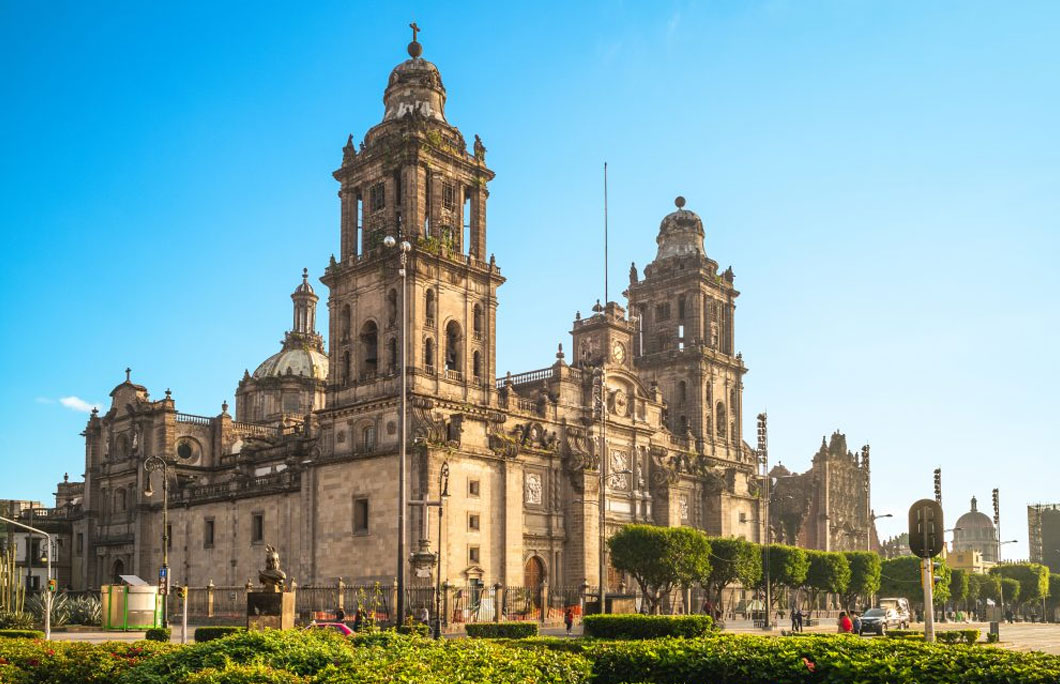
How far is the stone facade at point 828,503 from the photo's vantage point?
99.3 metres

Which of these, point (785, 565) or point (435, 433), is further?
point (785, 565)

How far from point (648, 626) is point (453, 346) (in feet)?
97.6

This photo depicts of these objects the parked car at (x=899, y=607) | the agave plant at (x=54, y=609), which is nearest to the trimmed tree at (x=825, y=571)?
the parked car at (x=899, y=607)

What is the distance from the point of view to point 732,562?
216 feet

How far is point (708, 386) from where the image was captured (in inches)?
3246

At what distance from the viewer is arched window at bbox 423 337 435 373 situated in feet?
194

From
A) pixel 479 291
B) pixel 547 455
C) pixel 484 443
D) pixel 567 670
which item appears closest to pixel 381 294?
pixel 479 291

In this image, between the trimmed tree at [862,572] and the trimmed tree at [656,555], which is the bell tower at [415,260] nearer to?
the trimmed tree at [656,555]

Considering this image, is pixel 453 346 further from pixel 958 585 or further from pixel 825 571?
pixel 958 585

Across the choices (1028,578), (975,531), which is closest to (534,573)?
(1028,578)

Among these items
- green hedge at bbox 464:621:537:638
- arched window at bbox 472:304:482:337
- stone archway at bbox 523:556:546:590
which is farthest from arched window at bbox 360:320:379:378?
green hedge at bbox 464:621:537:638

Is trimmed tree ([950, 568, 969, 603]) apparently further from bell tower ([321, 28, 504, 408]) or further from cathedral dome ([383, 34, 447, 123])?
cathedral dome ([383, 34, 447, 123])

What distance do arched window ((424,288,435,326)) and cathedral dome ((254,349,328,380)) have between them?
105 feet

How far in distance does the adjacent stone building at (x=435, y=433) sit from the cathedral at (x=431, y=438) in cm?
13
